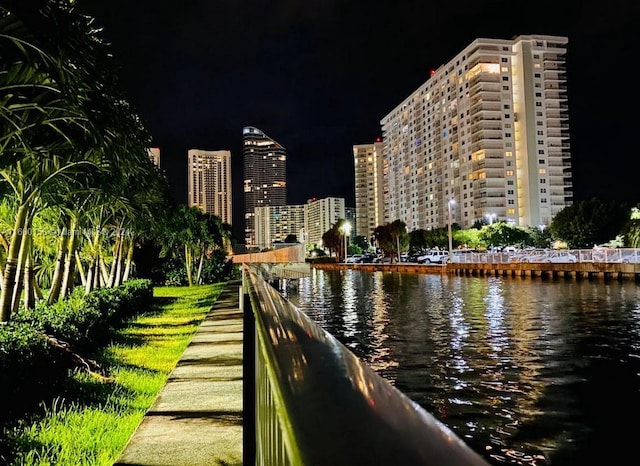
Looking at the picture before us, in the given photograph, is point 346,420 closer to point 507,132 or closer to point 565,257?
point 565,257

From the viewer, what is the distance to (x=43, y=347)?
6320 mm

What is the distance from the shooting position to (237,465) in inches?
146

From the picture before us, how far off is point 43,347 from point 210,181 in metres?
179

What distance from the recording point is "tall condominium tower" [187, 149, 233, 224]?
584 ft

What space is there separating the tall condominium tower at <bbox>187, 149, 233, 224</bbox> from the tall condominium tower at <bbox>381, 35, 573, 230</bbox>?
77.1 meters

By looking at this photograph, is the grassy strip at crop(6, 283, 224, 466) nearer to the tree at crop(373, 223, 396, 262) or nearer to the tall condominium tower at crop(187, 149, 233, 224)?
the tree at crop(373, 223, 396, 262)

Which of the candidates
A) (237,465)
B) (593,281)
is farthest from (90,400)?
(593,281)

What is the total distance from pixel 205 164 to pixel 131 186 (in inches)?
6813

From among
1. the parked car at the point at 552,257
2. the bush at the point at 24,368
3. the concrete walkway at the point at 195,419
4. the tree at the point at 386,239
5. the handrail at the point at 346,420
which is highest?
the tree at the point at 386,239

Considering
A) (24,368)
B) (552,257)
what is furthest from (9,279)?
(552,257)

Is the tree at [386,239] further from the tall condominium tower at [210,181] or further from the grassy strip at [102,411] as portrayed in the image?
the tall condominium tower at [210,181]

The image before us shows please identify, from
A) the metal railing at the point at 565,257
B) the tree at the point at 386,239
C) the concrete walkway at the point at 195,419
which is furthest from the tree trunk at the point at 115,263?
the tree at the point at 386,239

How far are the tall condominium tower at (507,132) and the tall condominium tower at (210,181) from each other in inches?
3036

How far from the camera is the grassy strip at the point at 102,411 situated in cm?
436
